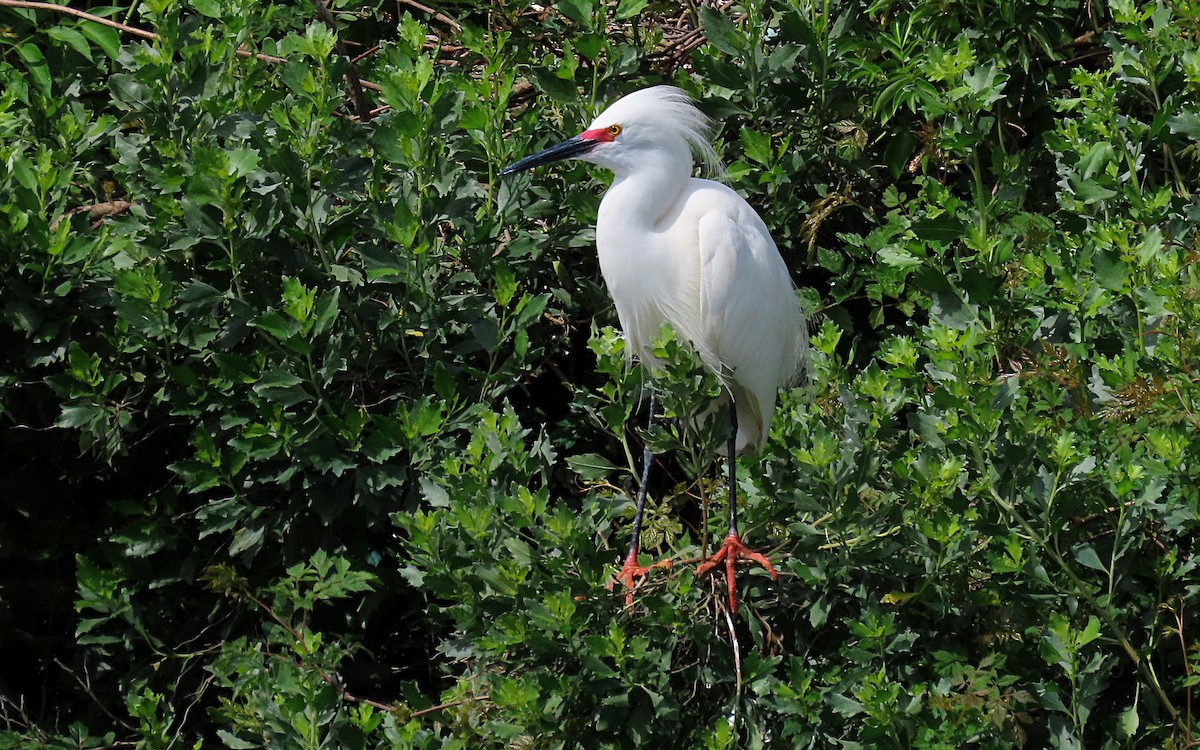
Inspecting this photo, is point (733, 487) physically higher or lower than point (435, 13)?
lower

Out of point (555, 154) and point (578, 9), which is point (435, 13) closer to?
point (578, 9)

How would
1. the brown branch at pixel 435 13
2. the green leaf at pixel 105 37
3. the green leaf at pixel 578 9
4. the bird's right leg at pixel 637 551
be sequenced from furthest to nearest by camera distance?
the brown branch at pixel 435 13
the green leaf at pixel 578 9
the green leaf at pixel 105 37
the bird's right leg at pixel 637 551

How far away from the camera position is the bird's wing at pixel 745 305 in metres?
3.36

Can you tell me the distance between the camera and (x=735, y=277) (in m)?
3.38

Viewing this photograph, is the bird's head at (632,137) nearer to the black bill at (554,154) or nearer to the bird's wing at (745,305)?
the black bill at (554,154)

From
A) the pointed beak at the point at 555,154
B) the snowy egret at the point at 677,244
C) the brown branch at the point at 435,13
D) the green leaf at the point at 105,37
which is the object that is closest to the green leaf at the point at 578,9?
the snowy egret at the point at 677,244

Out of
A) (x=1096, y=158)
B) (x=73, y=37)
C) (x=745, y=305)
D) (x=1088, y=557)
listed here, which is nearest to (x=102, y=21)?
(x=73, y=37)

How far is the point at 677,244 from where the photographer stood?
3.39m

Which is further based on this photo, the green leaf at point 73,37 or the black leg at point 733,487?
the green leaf at point 73,37

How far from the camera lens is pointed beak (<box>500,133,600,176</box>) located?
321 centimetres

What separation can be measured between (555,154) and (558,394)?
1.02 m

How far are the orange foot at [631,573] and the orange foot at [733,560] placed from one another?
0.33 ft

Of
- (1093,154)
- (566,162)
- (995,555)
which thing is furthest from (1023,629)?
(566,162)

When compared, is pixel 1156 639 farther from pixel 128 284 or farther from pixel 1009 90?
pixel 128 284
